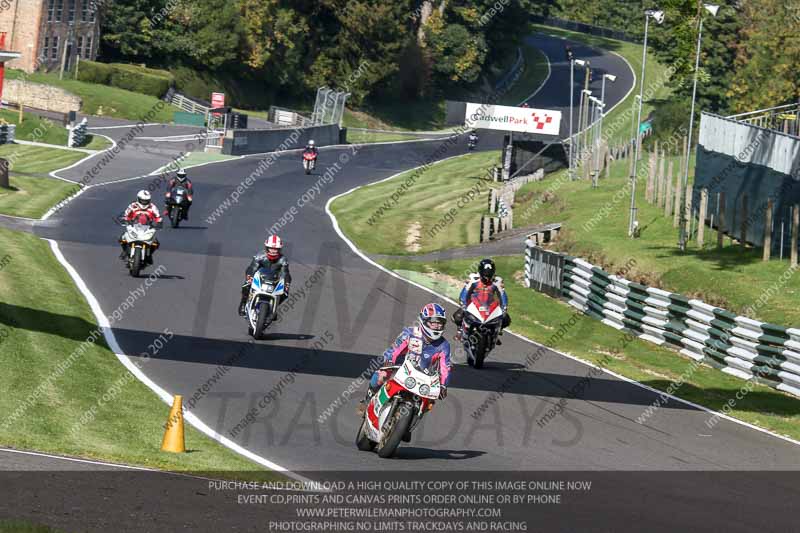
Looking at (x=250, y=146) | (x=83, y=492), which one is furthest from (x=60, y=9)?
(x=83, y=492)

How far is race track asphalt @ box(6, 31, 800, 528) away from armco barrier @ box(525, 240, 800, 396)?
330cm

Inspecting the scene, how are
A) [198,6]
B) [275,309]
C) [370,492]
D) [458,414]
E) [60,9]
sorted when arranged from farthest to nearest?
[198,6], [60,9], [275,309], [458,414], [370,492]

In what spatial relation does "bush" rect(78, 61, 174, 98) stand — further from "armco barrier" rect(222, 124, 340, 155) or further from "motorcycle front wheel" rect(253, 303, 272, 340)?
"motorcycle front wheel" rect(253, 303, 272, 340)

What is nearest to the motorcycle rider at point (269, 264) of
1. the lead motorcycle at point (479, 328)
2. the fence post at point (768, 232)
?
the lead motorcycle at point (479, 328)

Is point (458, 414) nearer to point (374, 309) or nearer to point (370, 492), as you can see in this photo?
point (370, 492)

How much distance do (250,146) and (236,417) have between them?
52.7 metres

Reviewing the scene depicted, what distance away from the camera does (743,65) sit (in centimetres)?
8744

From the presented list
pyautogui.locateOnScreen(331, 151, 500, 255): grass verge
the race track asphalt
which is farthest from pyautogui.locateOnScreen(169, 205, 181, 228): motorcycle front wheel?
pyautogui.locateOnScreen(331, 151, 500, 255): grass verge

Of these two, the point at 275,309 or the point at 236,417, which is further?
the point at 275,309

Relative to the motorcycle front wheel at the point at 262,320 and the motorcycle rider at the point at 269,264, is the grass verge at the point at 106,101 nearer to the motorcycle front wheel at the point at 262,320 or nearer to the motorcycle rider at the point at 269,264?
the motorcycle rider at the point at 269,264

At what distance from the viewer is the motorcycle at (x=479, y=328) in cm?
2133

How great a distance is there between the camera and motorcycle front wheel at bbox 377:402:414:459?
13633 mm

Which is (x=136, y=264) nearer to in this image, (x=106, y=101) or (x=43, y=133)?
(x=43, y=133)

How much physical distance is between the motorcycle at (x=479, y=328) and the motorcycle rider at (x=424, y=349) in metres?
7.02
